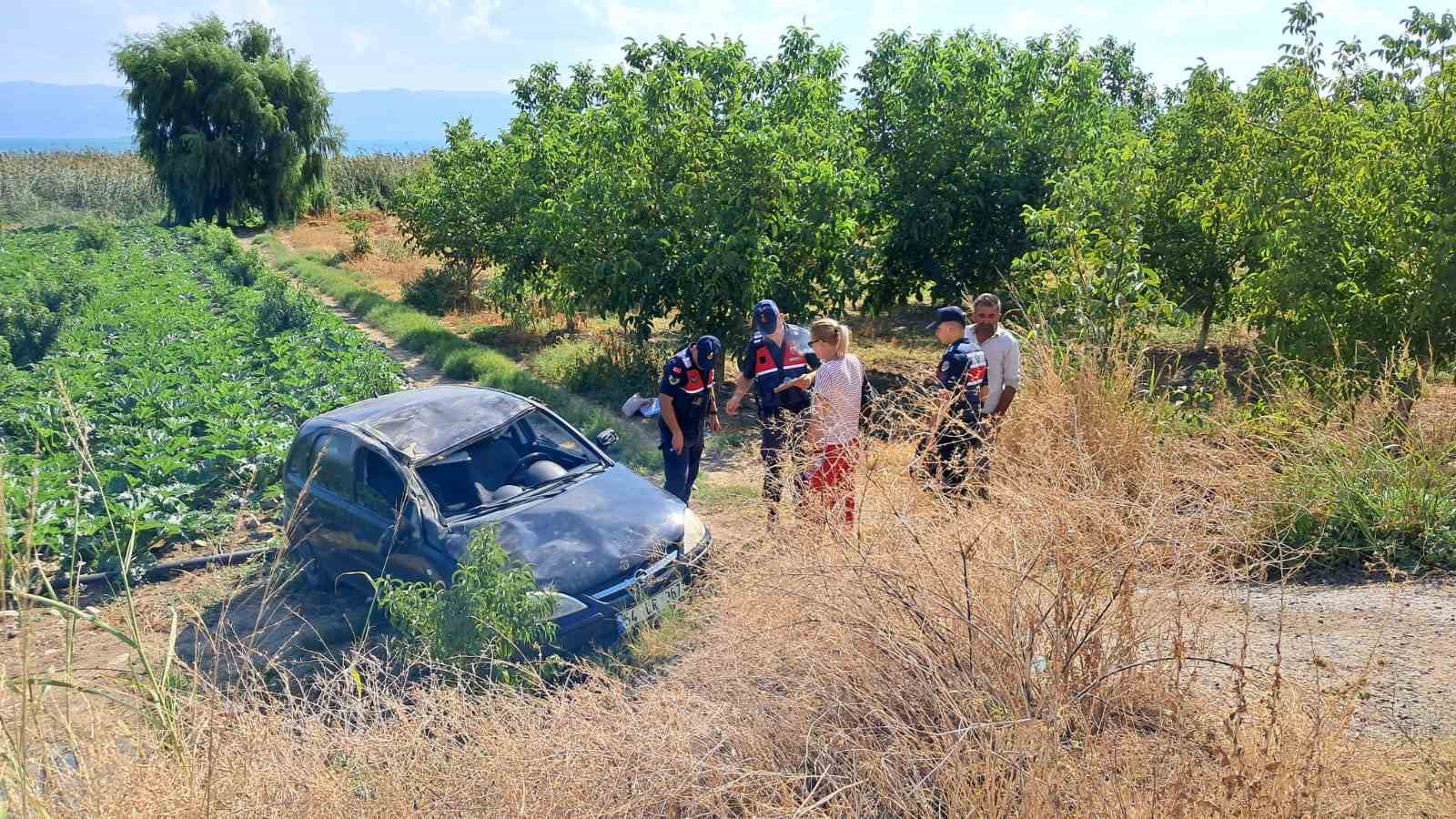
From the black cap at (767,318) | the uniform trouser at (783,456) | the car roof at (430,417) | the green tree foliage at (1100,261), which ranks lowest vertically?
the car roof at (430,417)

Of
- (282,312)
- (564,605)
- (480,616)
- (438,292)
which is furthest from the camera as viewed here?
(438,292)

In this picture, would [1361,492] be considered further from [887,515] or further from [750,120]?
[750,120]

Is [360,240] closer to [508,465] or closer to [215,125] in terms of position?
[215,125]

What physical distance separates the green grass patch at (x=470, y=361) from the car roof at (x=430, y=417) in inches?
118

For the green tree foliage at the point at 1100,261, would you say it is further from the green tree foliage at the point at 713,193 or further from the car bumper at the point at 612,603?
the car bumper at the point at 612,603

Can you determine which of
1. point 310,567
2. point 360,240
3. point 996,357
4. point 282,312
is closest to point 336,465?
point 310,567

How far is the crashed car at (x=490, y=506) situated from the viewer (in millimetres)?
5582

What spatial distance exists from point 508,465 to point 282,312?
11.6m

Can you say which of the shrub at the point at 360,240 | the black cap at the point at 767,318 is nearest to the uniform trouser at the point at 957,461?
the black cap at the point at 767,318

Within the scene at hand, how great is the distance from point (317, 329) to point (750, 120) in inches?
287

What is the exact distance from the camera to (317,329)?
15.0 meters

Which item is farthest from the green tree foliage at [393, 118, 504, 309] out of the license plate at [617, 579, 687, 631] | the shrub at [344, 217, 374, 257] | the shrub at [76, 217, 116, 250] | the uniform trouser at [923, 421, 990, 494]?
the uniform trouser at [923, 421, 990, 494]

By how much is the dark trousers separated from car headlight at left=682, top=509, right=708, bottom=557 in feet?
3.32

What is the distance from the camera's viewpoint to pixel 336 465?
258 inches
